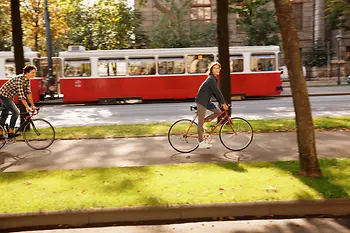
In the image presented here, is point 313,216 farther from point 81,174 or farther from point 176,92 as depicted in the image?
point 176,92

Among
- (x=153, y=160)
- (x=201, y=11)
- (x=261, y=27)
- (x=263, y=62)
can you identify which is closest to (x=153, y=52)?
(x=263, y=62)

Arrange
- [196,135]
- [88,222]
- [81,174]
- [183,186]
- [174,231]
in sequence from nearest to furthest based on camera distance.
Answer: [174,231], [88,222], [183,186], [81,174], [196,135]

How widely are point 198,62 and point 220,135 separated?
1392 centimetres

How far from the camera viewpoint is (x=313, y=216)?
539 cm

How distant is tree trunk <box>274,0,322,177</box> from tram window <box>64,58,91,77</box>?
55.2 ft

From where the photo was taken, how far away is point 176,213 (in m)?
5.34

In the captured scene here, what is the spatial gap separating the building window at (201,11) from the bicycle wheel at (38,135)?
31412 millimetres

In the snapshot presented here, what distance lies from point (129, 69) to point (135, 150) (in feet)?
44.6

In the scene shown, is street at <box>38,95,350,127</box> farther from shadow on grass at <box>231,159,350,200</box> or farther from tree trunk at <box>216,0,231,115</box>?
shadow on grass at <box>231,159,350,200</box>

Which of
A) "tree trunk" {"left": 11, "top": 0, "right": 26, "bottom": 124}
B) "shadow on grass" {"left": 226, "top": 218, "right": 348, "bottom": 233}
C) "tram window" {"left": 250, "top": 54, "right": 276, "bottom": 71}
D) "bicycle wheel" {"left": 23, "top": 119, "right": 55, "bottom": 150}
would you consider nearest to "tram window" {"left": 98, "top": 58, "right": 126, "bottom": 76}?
"tram window" {"left": 250, "top": 54, "right": 276, "bottom": 71}

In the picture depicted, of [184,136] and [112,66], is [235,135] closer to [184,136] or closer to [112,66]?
[184,136]

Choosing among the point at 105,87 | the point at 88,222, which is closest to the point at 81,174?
the point at 88,222

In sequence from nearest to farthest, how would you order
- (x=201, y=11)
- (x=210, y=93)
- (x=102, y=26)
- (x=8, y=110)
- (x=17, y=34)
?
(x=210, y=93) → (x=8, y=110) → (x=17, y=34) → (x=102, y=26) → (x=201, y=11)

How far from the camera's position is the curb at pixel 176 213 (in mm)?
5246
